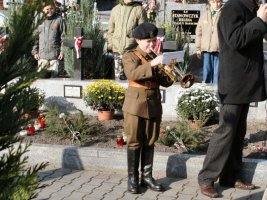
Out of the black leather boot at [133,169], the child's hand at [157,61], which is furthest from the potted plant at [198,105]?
the child's hand at [157,61]

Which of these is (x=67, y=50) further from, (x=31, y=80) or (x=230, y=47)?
(x=31, y=80)

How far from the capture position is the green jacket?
877 cm

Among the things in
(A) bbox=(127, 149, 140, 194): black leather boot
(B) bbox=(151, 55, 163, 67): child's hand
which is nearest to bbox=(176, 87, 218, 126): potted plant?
(A) bbox=(127, 149, 140, 194): black leather boot

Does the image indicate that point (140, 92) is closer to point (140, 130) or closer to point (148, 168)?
point (140, 130)

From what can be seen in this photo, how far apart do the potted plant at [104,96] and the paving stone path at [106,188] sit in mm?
1638

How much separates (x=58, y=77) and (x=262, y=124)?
3.49 meters

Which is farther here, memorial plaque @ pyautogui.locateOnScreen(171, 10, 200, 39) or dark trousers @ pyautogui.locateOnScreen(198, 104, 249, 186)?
memorial plaque @ pyautogui.locateOnScreen(171, 10, 200, 39)

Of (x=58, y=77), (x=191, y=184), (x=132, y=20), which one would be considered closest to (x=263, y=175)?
(x=191, y=184)

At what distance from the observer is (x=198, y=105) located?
739 centimetres

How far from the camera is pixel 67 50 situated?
366 inches

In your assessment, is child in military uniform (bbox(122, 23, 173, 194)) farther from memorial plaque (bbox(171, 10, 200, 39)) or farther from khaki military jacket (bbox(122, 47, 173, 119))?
memorial plaque (bbox(171, 10, 200, 39))

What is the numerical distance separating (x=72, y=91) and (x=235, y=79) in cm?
380

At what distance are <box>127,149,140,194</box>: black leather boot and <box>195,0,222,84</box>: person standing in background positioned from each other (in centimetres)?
340

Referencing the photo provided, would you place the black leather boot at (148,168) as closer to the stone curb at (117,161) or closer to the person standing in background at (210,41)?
the stone curb at (117,161)
